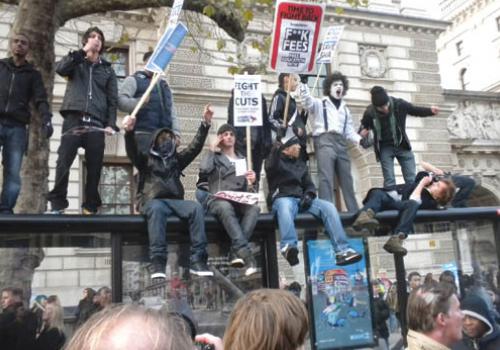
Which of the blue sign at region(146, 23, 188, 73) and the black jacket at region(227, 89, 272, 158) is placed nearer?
the blue sign at region(146, 23, 188, 73)

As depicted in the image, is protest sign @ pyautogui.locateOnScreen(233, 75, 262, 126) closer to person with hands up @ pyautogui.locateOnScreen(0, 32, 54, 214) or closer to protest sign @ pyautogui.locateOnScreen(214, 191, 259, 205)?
protest sign @ pyautogui.locateOnScreen(214, 191, 259, 205)

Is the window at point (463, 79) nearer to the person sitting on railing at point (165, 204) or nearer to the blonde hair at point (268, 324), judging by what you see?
the person sitting on railing at point (165, 204)

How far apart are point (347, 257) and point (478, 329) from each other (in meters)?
1.17

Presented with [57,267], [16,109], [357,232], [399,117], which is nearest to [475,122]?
[399,117]

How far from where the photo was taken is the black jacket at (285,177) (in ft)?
17.4

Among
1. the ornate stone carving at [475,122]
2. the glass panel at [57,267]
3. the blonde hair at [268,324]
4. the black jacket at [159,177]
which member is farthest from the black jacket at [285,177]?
the ornate stone carving at [475,122]

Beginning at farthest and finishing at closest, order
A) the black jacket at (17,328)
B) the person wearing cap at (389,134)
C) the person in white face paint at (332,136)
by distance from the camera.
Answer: the person wearing cap at (389,134) → the person in white face paint at (332,136) → the black jacket at (17,328)

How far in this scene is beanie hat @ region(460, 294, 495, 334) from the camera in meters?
4.28

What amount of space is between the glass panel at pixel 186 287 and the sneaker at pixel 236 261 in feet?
0.20

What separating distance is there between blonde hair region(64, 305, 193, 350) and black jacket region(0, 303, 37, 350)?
262cm

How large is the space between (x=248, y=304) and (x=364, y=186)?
681 inches

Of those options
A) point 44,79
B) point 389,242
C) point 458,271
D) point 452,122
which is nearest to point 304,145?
point 389,242

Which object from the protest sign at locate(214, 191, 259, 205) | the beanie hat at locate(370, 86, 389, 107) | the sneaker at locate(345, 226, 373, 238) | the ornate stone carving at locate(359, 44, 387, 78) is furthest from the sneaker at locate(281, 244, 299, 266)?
the ornate stone carving at locate(359, 44, 387, 78)

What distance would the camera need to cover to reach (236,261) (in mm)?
4266
